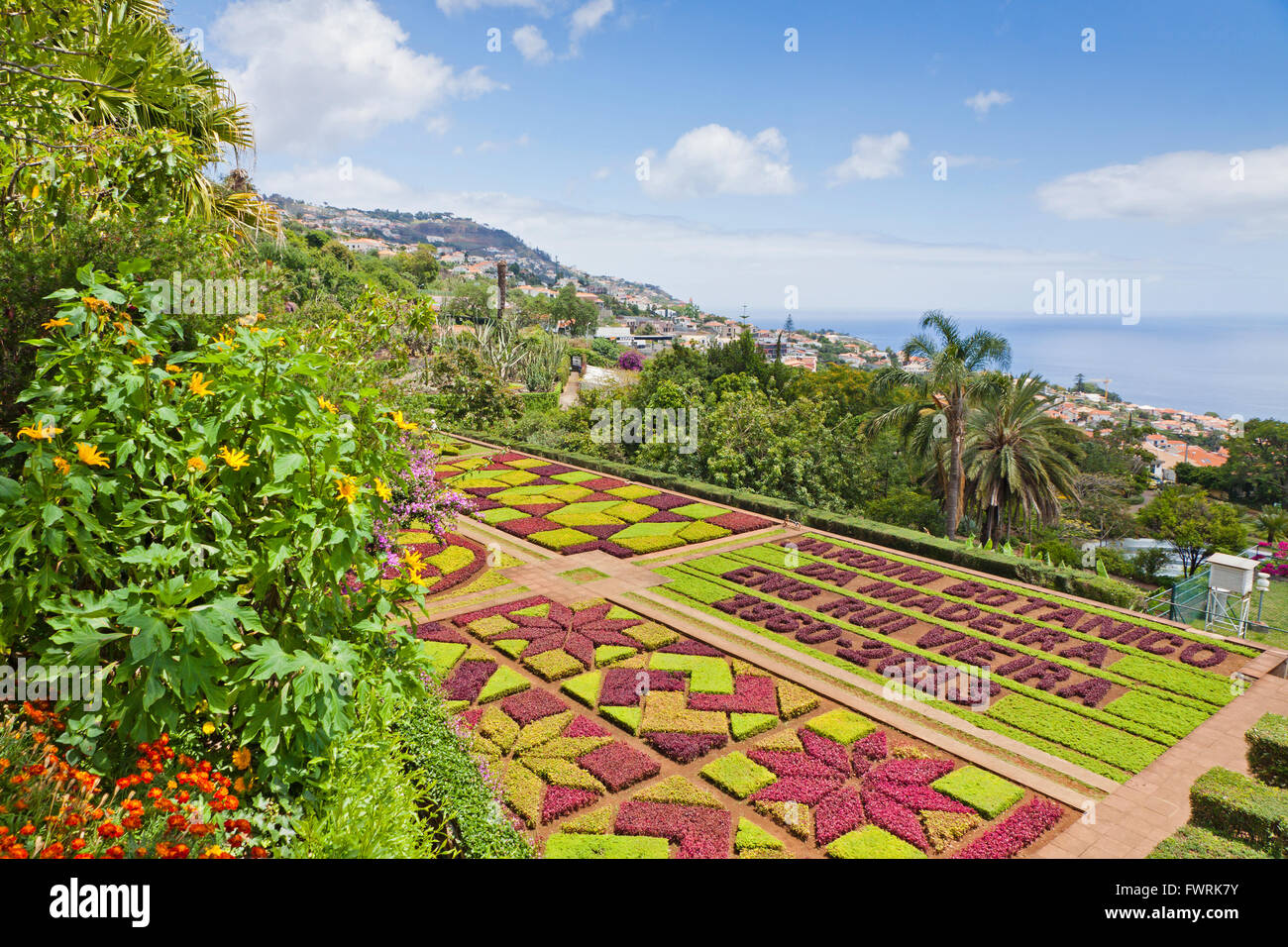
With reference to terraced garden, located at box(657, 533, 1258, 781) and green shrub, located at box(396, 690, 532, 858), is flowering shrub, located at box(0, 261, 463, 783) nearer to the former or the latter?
green shrub, located at box(396, 690, 532, 858)

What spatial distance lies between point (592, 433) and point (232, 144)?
751 inches

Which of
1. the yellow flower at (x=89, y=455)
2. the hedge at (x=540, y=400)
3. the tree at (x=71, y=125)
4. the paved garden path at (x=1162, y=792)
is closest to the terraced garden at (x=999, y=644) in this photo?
the paved garden path at (x=1162, y=792)

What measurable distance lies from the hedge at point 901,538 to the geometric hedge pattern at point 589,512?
0.75m

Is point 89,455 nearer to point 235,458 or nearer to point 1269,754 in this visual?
point 235,458

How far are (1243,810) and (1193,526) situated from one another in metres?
18.1

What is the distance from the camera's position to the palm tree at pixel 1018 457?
21.4 metres

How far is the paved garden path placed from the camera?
309 inches

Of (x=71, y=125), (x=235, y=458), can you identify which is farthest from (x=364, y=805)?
(x=71, y=125)

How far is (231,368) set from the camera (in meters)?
3.79

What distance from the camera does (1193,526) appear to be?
881 inches

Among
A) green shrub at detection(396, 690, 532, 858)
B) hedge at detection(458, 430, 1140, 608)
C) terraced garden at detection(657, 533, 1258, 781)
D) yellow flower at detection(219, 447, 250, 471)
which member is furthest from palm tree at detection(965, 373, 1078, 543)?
yellow flower at detection(219, 447, 250, 471)

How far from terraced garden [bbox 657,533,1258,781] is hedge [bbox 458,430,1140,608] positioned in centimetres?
64
